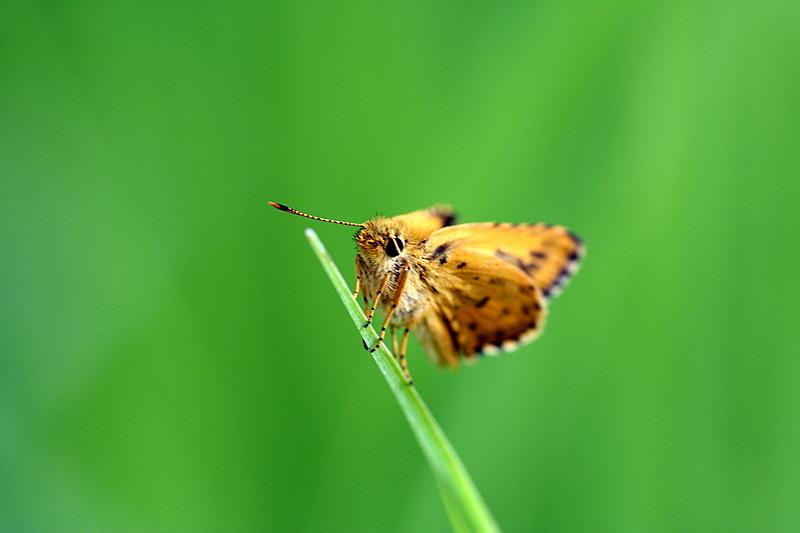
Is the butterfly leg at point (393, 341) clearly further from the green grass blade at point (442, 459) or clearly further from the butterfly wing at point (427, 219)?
the green grass blade at point (442, 459)

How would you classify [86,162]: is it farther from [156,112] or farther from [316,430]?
[316,430]

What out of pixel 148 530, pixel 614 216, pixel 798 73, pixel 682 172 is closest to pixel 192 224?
pixel 148 530

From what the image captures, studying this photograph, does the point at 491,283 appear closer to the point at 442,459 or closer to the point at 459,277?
the point at 459,277

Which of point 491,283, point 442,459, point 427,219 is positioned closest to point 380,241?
point 427,219

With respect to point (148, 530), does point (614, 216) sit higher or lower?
higher

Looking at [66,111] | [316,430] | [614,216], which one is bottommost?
[316,430]
